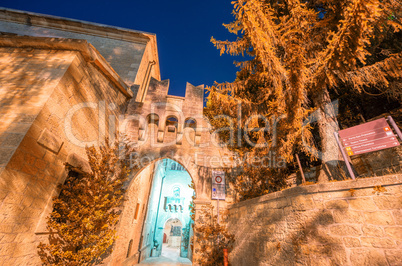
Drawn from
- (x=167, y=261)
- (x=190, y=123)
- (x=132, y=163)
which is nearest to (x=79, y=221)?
(x=132, y=163)

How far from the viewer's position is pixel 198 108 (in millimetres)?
7273

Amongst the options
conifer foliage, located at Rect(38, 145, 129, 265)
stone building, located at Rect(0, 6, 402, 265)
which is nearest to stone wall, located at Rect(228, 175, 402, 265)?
stone building, located at Rect(0, 6, 402, 265)

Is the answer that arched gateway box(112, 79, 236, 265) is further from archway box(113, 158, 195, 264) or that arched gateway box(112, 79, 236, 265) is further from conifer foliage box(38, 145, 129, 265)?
conifer foliage box(38, 145, 129, 265)

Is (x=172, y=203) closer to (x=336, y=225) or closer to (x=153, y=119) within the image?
(x=153, y=119)

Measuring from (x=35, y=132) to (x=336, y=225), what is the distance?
565 centimetres

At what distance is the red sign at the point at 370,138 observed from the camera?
99.8 inches

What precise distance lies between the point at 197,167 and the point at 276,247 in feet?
12.5

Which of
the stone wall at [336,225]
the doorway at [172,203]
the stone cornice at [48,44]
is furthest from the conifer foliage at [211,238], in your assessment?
the doorway at [172,203]

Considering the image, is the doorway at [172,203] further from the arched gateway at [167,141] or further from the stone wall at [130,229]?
the arched gateway at [167,141]

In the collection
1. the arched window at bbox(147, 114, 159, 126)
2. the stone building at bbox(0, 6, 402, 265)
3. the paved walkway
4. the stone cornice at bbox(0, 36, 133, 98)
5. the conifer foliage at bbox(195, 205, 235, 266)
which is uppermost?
the stone cornice at bbox(0, 36, 133, 98)

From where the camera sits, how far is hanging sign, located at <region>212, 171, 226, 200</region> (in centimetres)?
613

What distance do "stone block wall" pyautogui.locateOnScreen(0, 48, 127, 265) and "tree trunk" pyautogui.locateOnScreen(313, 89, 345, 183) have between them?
275 inches

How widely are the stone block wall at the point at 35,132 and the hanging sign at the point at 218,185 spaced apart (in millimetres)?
4385

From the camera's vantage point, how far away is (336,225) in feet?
8.01
